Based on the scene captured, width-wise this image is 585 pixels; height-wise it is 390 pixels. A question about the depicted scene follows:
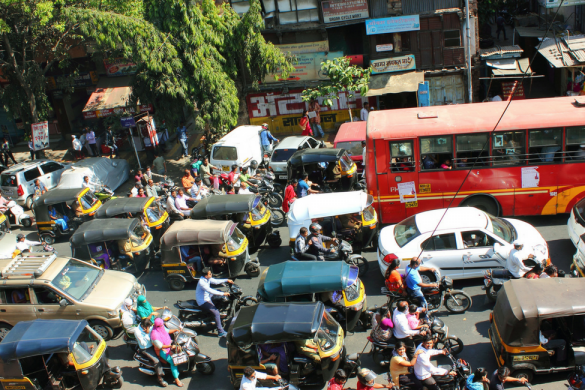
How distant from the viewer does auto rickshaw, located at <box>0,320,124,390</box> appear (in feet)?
28.2

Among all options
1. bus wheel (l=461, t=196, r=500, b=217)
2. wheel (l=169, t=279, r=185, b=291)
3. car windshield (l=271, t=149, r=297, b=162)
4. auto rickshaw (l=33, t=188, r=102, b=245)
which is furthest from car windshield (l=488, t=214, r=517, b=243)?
auto rickshaw (l=33, t=188, r=102, b=245)

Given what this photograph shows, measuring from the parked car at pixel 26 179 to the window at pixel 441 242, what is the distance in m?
15.8

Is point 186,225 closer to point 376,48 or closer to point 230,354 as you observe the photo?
point 230,354

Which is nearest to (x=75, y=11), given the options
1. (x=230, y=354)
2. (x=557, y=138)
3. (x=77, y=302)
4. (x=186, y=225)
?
(x=186, y=225)

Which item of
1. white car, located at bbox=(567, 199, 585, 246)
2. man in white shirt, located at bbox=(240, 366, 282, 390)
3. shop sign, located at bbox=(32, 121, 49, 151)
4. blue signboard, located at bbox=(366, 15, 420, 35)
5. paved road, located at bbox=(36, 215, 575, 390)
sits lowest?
paved road, located at bbox=(36, 215, 575, 390)

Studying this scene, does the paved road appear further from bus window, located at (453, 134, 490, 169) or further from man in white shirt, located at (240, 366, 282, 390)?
bus window, located at (453, 134, 490, 169)

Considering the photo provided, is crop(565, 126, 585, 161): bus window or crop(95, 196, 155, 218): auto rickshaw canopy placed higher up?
crop(565, 126, 585, 161): bus window

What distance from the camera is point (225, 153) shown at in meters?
18.5

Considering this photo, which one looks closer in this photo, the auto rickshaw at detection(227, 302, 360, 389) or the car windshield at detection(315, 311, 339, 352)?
the auto rickshaw at detection(227, 302, 360, 389)

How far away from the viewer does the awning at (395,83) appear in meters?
21.3

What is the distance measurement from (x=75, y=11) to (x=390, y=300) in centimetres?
1652

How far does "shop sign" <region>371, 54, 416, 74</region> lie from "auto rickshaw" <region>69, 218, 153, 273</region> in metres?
13.7

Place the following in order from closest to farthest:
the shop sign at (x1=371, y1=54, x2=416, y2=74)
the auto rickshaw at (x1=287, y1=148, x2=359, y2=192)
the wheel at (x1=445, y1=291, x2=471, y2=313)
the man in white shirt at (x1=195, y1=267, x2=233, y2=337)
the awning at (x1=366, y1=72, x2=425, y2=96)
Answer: the wheel at (x1=445, y1=291, x2=471, y2=313) → the man in white shirt at (x1=195, y1=267, x2=233, y2=337) → the auto rickshaw at (x1=287, y1=148, x2=359, y2=192) → the awning at (x1=366, y1=72, x2=425, y2=96) → the shop sign at (x1=371, y1=54, x2=416, y2=74)

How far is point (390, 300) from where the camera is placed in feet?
32.2
